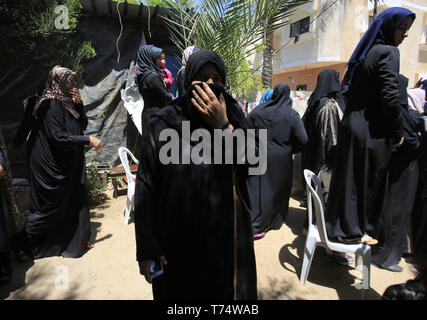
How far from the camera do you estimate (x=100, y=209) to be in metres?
4.20

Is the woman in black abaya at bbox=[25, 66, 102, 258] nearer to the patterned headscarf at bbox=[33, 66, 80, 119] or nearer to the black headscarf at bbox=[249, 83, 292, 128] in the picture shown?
the patterned headscarf at bbox=[33, 66, 80, 119]

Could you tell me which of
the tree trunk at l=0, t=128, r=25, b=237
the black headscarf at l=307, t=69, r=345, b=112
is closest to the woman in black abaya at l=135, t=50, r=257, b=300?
the tree trunk at l=0, t=128, r=25, b=237

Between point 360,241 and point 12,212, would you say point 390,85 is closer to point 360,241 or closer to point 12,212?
point 360,241

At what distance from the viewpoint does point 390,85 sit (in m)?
2.15

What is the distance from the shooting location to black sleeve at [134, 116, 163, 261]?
1.32 metres

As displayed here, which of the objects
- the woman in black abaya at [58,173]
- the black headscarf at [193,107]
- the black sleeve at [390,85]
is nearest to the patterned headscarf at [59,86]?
the woman in black abaya at [58,173]

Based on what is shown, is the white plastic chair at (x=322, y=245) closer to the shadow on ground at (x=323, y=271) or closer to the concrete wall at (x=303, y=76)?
the shadow on ground at (x=323, y=271)

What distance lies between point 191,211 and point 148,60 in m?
2.65

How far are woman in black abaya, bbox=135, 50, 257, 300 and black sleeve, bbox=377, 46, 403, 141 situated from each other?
1.49 m

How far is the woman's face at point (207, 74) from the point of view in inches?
56.1

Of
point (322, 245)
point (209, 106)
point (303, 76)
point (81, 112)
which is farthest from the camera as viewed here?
point (303, 76)

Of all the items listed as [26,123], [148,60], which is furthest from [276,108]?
[26,123]
